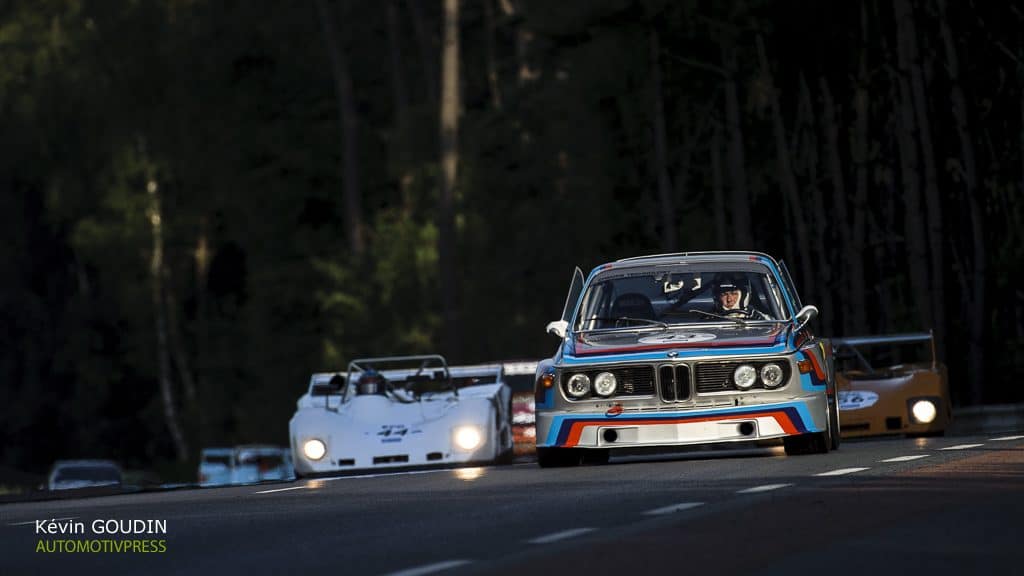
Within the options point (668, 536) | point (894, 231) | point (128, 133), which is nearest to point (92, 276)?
point (128, 133)

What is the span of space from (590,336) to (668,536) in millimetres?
7132

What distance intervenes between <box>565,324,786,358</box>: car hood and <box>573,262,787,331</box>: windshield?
8.5 inches

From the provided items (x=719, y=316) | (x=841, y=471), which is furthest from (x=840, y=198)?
(x=841, y=471)

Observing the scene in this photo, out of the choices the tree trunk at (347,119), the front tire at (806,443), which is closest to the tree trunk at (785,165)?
the tree trunk at (347,119)

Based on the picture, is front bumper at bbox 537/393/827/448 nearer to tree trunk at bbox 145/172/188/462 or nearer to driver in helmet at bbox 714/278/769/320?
driver in helmet at bbox 714/278/769/320

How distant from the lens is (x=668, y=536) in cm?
1217

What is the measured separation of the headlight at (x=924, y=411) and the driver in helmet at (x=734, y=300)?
5.47 metres

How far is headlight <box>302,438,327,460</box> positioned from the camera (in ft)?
78.3

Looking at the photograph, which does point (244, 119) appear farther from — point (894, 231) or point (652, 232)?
point (894, 231)

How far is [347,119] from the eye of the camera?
2852 inches

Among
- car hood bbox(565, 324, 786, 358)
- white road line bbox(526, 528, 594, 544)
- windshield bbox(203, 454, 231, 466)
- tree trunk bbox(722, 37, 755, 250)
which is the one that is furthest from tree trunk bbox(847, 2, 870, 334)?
white road line bbox(526, 528, 594, 544)

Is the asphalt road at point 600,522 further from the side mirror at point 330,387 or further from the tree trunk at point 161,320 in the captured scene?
the tree trunk at point 161,320

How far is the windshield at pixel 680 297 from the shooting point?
1944cm

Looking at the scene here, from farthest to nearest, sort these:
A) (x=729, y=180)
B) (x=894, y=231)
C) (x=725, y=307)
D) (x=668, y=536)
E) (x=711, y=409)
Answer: (x=729, y=180) → (x=894, y=231) → (x=725, y=307) → (x=711, y=409) → (x=668, y=536)
